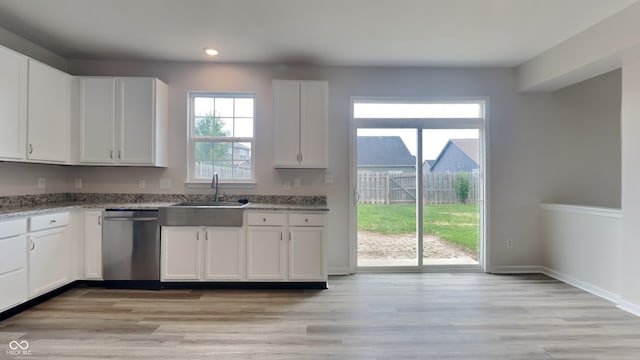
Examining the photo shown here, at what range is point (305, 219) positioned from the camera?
3.58 meters

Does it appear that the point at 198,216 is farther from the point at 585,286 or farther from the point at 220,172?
the point at 585,286

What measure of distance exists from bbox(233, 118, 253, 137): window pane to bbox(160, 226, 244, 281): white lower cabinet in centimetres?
129

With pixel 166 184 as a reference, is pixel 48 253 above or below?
below

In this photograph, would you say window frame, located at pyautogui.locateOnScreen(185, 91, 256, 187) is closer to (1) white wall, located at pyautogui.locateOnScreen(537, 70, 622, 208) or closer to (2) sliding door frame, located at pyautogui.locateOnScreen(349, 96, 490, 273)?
(2) sliding door frame, located at pyautogui.locateOnScreen(349, 96, 490, 273)

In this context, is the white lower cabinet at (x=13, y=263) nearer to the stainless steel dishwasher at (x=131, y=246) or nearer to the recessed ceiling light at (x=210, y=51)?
the stainless steel dishwasher at (x=131, y=246)

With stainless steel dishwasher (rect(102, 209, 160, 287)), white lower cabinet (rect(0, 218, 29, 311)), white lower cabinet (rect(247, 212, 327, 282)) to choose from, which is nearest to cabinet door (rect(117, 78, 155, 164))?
stainless steel dishwasher (rect(102, 209, 160, 287))

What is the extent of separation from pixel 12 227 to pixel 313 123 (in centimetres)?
292

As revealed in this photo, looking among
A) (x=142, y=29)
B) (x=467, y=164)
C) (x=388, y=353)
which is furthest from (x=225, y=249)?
(x=467, y=164)

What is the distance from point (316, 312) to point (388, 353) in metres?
0.86

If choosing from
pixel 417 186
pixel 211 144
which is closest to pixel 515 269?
pixel 417 186

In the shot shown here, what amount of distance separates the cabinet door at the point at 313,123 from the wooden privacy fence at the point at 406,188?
692 mm

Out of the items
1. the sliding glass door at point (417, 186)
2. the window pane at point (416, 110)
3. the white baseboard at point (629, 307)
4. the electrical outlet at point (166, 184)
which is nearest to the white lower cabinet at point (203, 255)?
the electrical outlet at point (166, 184)

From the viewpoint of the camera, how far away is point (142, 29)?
10.6 ft

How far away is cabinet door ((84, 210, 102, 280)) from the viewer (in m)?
3.56
